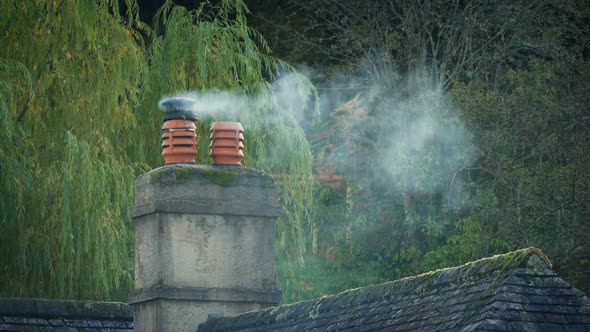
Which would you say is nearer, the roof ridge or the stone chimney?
the roof ridge

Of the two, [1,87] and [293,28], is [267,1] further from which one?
[1,87]

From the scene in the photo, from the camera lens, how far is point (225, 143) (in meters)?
10.6

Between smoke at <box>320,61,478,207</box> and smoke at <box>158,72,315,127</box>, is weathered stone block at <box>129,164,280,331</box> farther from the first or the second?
smoke at <box>320,61,478,207</box>

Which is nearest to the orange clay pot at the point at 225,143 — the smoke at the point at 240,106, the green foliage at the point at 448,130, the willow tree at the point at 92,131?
the willow tree at the point at 92,131

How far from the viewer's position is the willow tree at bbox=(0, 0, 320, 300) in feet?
51.2

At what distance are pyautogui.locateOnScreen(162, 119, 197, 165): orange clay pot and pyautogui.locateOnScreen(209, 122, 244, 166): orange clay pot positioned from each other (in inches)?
6.7

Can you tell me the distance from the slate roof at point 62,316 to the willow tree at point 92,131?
422 centimetres

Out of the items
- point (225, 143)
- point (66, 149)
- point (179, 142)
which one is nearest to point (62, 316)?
point (179, 142)

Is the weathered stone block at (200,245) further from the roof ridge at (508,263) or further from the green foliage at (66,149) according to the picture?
the green foliage at (66,149)

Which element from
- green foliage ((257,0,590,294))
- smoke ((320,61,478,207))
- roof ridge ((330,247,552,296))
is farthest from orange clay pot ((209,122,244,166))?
smoke ((320,61,478,207))

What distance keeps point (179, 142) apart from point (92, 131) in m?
6.35

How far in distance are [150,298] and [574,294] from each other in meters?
3.53

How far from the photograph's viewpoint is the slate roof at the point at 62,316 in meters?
10.8

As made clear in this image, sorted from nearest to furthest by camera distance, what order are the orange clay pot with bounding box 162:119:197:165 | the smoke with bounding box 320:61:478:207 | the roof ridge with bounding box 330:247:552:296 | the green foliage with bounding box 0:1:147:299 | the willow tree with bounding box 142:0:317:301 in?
1. the roof ridge with bounding box 330:247:552:296
2. the orange clay pot with bounding box 162:119:197:165
3. the green foliage with bounding box 0:1:147:299
4. the willow tree with bounding box 142:0:317:301
5. the smoke with bounding box 320:61:478:207
